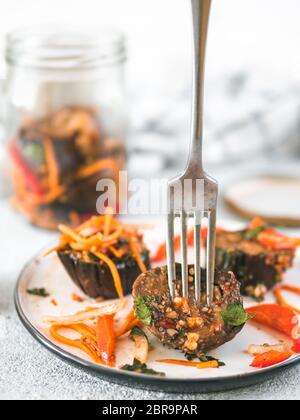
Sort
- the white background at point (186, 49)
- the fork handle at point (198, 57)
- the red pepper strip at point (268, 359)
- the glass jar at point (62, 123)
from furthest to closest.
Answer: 1. the white background at point (186, 49)
2. the glass jar at point (62, 123)
3. the red pepper strip at point (268, 359)
4. the fork handle at point (198, 57)

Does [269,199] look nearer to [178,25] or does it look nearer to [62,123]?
[62,123]

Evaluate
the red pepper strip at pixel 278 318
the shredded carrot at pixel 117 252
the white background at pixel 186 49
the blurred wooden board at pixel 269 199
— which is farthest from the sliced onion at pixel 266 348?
the white background at pixel 186 49

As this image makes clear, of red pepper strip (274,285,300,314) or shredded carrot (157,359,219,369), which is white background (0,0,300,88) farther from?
shredded carrot (157,359,219,369)

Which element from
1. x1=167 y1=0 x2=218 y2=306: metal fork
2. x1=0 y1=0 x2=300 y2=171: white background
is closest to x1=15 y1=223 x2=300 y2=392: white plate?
x1=167 y1=0 x2=218 y2=306: metal fork

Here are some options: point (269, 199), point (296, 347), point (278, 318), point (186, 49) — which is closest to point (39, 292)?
point (278, 318)

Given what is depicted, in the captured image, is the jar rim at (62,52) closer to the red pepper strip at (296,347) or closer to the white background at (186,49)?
the white background at (186,49)

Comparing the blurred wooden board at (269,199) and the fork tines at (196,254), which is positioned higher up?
the fork tines at (196,254)
